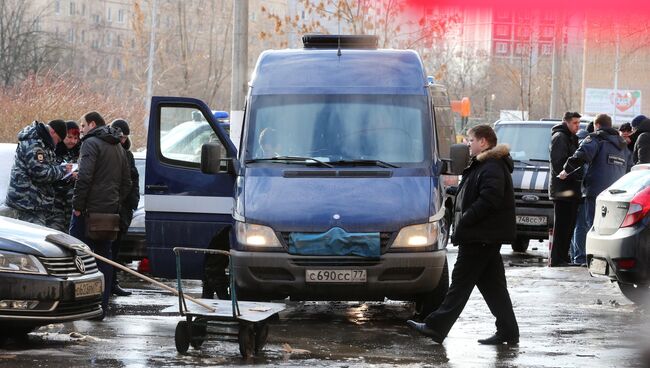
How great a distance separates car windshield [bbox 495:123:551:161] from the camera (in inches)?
874

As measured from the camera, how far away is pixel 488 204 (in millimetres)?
11312

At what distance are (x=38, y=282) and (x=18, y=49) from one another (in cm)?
5339

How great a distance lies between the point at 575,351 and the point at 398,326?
2.12 meters

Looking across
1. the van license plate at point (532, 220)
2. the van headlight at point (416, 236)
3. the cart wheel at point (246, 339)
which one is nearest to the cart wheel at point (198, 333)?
the cart wheel at point (246, 339)

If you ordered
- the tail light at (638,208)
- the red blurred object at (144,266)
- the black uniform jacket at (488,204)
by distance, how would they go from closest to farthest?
the black uniform jacket at (488,204)
the tail light at (638,208)
the red blurred object at (144,266)

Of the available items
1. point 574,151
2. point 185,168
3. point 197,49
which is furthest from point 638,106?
point 185,168

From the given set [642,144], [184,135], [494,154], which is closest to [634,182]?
[494,154]

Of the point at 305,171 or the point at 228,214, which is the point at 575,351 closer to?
the point at 305,171

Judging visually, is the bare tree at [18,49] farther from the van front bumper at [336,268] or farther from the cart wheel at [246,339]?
the cart wheel at [246,339]

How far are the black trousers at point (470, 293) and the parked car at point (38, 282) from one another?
2.82 metres

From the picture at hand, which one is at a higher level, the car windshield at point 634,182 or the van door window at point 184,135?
the van door window at point 184,135

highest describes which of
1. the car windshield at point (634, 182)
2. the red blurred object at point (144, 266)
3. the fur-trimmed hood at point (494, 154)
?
the fur-trimmed hood at point (494, 154)

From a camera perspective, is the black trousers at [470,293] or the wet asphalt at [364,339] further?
the black trousers at [470,293]

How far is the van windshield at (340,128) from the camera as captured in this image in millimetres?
12992
